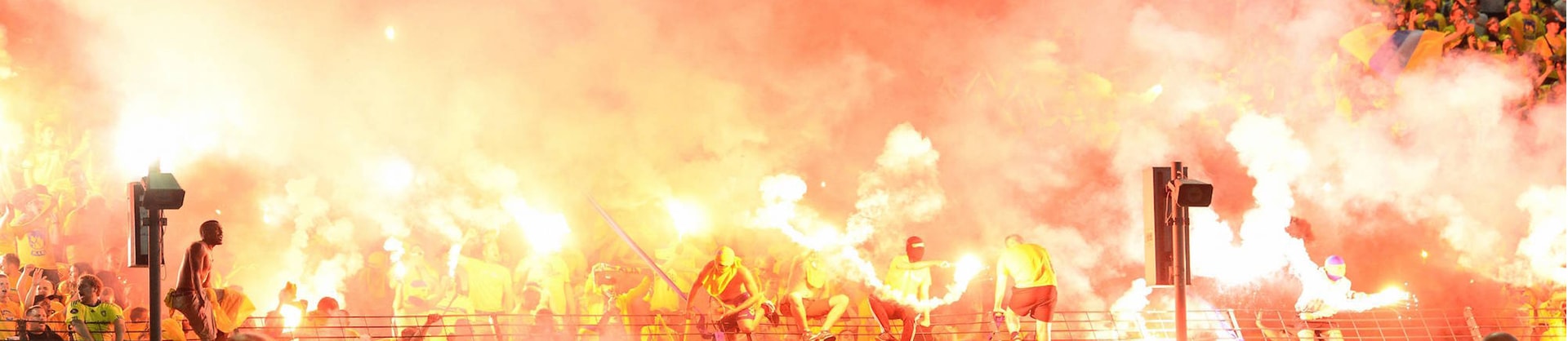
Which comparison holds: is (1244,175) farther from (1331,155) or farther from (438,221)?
(438,221)

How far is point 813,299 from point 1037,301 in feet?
8.46

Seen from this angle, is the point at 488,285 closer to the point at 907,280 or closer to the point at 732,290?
the point at 732,290

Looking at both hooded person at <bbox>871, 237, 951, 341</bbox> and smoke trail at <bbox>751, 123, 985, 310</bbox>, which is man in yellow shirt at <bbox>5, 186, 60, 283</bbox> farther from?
hooded person at <bbox>871, 237, 951, 341</bbox>

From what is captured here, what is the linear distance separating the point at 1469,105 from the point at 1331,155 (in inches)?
57.0

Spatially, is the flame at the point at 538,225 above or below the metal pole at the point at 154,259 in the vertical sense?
above

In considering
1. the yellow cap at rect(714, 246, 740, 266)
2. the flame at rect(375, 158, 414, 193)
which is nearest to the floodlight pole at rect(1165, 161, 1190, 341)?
the yellow cap at rect(714, 246, 740, 266)

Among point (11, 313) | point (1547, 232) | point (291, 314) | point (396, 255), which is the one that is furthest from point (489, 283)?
point (1547, 232)

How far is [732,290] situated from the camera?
1151cm

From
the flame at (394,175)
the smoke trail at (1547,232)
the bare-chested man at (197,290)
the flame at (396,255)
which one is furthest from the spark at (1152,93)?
the bare-chested man at (197,290)

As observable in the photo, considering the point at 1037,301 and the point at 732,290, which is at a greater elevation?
the point at 732,290

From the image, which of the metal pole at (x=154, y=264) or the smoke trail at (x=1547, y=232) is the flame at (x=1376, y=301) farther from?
the metal pole at (x=154, y=264)

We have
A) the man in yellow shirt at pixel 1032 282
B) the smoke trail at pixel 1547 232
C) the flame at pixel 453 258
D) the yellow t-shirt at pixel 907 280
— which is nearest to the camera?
the man in yellow shirt at pixel 1032 282

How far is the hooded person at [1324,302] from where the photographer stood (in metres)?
11.2

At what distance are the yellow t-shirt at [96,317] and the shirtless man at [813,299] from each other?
5301mm
